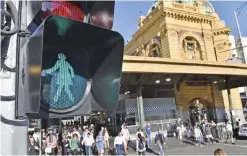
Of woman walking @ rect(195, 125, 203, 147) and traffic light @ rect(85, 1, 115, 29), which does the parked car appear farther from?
traffic light @ rect(85, 1, 115, 29)

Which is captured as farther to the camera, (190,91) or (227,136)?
(190,91)

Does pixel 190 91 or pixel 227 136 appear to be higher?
pixel 190 91

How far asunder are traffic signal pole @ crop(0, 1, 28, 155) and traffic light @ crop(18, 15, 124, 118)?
0.08 meters

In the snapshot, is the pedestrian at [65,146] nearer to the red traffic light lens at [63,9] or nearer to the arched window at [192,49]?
the red traffic light lens at [63,9]

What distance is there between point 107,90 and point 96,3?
25.4 inches

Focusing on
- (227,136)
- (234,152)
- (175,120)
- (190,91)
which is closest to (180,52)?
(190,91)

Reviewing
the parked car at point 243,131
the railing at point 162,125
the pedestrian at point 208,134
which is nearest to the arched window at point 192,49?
the railing at point 162,125

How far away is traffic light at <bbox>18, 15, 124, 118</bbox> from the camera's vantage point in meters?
1.26

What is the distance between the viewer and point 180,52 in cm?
2789

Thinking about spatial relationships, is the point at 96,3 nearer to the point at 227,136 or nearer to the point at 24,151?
the point at 24,151

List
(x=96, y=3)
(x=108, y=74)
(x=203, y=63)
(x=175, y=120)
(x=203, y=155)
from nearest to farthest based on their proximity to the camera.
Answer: (x=96, y=3) < (x=108, y=74) < (x=203, y=155) < (x=203, y=63) < (x=175, y=120)

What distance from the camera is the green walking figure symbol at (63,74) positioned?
5.34 ft

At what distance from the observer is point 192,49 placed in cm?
2941

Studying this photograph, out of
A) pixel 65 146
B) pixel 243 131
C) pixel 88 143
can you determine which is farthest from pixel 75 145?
pixel 243 131
